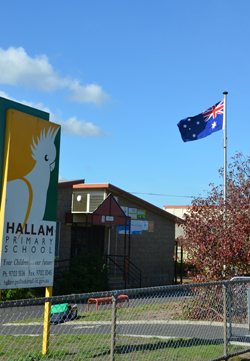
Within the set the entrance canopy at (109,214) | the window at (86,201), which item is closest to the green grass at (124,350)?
the entrance canopy at (109,214)

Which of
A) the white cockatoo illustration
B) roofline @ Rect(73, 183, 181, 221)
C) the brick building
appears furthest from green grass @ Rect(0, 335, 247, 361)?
roofline @ Rect(73, 183, 181, 221)

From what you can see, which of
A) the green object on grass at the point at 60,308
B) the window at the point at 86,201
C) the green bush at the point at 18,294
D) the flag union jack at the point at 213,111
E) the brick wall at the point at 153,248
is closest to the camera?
the green object on grass at the point at 60,308

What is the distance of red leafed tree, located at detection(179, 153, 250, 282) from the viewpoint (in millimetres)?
11359

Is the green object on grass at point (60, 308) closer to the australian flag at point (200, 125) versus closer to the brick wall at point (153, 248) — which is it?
the australian flag at point (200, 125)

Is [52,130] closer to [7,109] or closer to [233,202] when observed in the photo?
[7,109]

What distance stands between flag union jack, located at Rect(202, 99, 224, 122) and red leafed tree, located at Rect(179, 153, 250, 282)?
12.6ft

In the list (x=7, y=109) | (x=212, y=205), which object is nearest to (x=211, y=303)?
(x=212, y=205)

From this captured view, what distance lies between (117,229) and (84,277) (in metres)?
6.60

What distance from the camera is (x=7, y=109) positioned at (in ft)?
22.5

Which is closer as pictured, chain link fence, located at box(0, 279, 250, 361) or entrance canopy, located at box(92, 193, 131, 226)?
chain link fence, located at box(0, 279, 250, 361)

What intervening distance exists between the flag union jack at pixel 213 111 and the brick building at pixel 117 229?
24.9ft

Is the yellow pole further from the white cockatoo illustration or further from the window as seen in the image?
the window

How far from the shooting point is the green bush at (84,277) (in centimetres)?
1791

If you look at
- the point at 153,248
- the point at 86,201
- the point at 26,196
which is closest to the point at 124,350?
the point at 26,196
